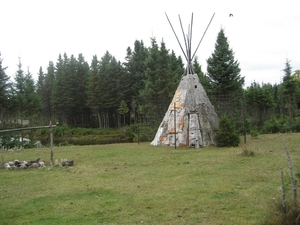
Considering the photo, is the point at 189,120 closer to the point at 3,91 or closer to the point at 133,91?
the point at 3,91

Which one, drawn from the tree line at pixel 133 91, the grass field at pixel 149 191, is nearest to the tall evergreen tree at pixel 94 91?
the tree line at pixel 133 91

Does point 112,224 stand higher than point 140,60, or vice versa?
point 140,60

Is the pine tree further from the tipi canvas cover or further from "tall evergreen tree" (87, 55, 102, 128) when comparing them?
"tall evergreen tree" (87, 55, 102, 128)

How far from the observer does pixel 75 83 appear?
145ft

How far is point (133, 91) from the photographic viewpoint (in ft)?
128

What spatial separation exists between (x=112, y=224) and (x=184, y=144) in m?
10.5

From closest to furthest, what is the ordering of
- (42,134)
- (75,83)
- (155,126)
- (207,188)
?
1. (207,188)
2. (155,126)
3. (42,134)
4. (75,83)

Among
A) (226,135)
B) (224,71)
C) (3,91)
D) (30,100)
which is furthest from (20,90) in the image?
(226,135)

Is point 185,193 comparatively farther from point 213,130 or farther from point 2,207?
point 213,130

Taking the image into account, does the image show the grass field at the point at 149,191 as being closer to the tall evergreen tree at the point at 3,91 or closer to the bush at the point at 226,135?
the bush at the point at 226,135

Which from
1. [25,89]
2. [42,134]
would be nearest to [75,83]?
[42,134]

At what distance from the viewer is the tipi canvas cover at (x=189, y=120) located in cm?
1483

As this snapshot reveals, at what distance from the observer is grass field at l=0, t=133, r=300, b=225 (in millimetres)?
5285

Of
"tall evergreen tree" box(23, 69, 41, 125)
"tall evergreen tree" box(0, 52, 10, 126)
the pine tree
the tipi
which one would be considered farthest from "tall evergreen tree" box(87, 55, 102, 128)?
the tipi
